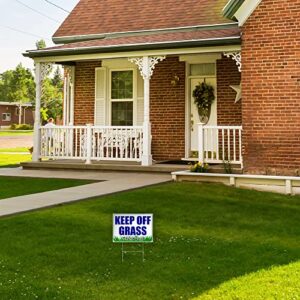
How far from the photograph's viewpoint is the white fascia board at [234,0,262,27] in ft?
34.4

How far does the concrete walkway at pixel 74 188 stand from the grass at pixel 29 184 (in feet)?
1.47

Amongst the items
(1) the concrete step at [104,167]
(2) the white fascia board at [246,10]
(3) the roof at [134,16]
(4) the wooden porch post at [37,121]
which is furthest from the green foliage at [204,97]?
(4) the wooden porch post at [37,121]

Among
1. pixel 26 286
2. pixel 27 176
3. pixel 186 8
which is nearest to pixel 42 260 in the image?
pixel 26 286

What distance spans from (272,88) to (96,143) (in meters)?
6.12

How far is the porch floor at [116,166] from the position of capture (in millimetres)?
12039

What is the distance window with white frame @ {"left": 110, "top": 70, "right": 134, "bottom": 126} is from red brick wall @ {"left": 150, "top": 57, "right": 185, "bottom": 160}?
0.88 m

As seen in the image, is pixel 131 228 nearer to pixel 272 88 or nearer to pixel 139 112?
pixel 272 88

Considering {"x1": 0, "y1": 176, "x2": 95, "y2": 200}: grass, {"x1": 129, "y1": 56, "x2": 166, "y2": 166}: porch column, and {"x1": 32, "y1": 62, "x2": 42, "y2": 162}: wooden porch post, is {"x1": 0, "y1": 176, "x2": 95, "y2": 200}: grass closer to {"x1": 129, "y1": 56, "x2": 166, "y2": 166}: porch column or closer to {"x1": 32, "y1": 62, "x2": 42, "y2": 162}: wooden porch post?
{"x1": 32, "y1": 62, "x2": 42, "y2": 162}: wooden porch post

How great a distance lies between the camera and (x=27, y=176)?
12.2 metres

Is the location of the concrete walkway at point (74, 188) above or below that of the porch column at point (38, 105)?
below

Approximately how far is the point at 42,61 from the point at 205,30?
4.92m

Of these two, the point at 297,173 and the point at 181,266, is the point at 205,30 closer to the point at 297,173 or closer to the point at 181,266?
the point at 297,173

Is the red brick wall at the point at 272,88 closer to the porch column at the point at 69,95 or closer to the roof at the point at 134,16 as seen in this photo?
the roof at the point at 134,16

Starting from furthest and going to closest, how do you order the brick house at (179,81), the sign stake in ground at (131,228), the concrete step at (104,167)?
the concrete step at (104,167) < the brick house at (179,81) < the sign stake in ground at (131,228)
